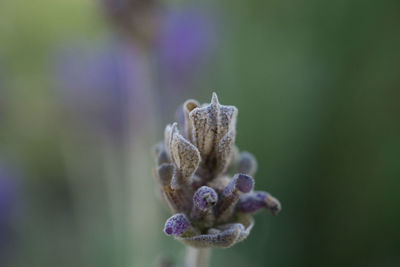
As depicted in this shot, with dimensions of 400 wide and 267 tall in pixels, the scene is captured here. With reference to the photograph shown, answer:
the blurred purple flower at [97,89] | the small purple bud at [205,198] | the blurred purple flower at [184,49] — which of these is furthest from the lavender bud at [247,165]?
the blurred purple flower at [184,49]

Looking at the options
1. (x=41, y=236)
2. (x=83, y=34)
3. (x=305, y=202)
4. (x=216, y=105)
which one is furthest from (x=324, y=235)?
(x=83, y=34)

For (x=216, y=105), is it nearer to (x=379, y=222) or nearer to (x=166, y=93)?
(x=379, y=222)

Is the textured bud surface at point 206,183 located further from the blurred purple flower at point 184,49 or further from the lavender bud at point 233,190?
the blurred purple flower at point 184,49

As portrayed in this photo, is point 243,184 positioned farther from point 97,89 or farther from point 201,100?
point 201,100

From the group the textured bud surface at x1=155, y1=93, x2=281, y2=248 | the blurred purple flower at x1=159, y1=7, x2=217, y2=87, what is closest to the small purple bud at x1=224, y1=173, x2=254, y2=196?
the textured bud surface at x1=155, y1=93, x2=281, y2=248

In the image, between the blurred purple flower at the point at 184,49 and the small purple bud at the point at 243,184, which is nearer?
the small purple bud at the point at 243,184

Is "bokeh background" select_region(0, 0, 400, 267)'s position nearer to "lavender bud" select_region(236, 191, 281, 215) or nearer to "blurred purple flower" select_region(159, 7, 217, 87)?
"blurred purple flower" select_region(159, 7, 217, 87)
